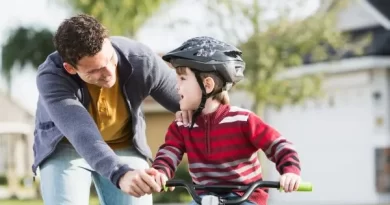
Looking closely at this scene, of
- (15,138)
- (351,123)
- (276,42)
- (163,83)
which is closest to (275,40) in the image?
(276,42)

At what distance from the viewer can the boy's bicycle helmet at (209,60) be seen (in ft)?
16.9

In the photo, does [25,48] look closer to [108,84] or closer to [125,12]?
[125,12]

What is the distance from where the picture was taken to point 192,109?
5246 millimetres

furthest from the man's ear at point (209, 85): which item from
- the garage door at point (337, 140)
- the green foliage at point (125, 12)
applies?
the green foliage at point (125, 12)

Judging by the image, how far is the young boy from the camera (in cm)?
513

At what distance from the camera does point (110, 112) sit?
5.93 meters

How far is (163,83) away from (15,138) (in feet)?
187

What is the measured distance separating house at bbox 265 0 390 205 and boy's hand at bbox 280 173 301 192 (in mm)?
24484

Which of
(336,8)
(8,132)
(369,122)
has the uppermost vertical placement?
(336,8)

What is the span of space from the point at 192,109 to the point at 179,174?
26.9 metres

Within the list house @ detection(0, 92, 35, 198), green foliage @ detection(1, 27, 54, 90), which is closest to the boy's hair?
green foliage @ detection(1, 27, 54, 90)

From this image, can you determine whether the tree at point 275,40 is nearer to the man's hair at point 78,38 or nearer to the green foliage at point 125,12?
the green foliage at point 125,12

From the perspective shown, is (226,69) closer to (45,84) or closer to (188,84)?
(188,84)

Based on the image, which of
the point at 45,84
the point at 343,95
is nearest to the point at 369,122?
the point at 343,95
